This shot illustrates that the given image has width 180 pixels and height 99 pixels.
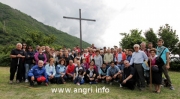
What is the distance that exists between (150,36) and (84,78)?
53.6 ft

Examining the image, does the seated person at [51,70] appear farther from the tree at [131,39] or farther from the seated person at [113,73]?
the tree at [131,39]

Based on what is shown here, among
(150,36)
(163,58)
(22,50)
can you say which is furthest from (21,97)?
(150,36)

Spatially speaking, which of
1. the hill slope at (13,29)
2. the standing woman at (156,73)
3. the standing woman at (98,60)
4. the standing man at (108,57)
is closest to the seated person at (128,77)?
the standing woman at (156,73)

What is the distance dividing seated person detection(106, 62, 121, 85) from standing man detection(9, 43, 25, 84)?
4.17m

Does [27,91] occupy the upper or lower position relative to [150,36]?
lower

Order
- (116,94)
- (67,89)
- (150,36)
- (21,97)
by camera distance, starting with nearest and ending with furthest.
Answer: (21,97), (116,94), (67,89), (150,36)

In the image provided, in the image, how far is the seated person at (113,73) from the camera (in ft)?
27.1

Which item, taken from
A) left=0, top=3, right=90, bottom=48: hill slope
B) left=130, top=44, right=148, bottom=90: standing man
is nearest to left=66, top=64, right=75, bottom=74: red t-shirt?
left=130, top=44, right=148, bottom=90: standing man

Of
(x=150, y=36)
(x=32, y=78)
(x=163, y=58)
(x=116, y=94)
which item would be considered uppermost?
(x=150, y=36)

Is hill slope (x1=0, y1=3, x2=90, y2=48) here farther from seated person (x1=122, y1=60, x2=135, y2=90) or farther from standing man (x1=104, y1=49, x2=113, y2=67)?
seated person (x1=122, y1=60, x2=135, y2=90)

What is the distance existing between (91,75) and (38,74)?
8.34 ft

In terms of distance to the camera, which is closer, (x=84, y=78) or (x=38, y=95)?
(x=38, y=95)

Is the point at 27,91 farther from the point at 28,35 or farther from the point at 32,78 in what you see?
the point at 28,35

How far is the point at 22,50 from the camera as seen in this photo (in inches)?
334
